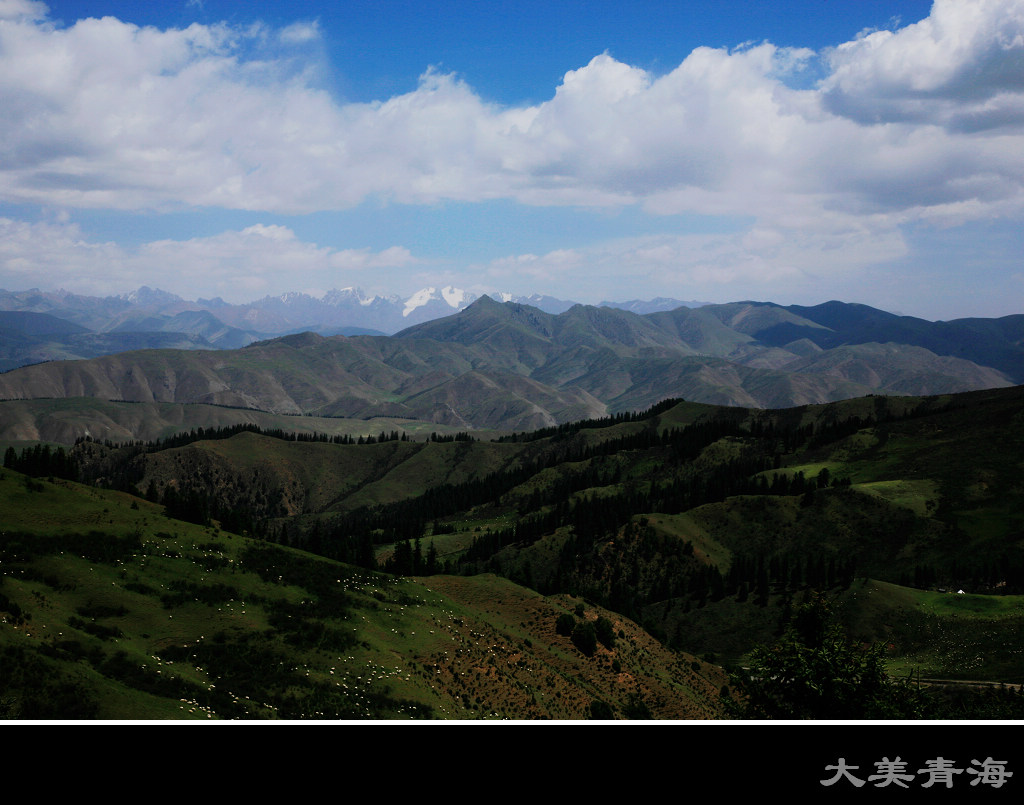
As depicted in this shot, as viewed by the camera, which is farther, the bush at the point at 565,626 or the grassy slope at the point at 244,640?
the bush at the point at 565,626

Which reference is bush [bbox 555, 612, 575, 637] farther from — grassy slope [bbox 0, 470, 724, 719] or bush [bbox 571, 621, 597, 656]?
grassy slope [bbox 0, 470, 724, 719]

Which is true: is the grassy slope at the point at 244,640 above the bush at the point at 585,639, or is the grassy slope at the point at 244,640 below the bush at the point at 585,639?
above

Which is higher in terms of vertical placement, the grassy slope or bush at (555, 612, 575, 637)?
the grassy slope

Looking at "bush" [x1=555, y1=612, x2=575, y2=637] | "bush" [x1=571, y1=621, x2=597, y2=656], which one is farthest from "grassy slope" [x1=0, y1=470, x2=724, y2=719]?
"bush" [x1=555, y1=612, x2=575, y2=637]

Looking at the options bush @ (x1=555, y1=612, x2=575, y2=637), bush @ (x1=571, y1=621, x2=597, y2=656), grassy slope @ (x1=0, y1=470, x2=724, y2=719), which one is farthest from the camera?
bush @ (x1=555, y1=612, x2=575, y2=637)

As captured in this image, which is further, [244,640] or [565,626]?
[565,626]

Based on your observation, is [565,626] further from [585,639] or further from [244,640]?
[244,640]

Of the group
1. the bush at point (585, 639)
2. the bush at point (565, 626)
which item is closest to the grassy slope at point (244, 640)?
the bush at point (585, 639)

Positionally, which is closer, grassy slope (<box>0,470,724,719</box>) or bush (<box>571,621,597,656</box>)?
grassy slope (<box>0,470,724,719</box>)

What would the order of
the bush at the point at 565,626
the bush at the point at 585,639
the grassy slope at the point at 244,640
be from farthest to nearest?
the bush at the point at 565,626 → the bush at the point at 585,639 → the grassy slope at the point at 244,640

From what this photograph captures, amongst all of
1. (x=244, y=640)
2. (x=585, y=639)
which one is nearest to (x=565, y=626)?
(x=585, y=639)

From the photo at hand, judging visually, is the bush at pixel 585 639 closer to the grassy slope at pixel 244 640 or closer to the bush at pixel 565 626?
the bush at pixel 565 626
